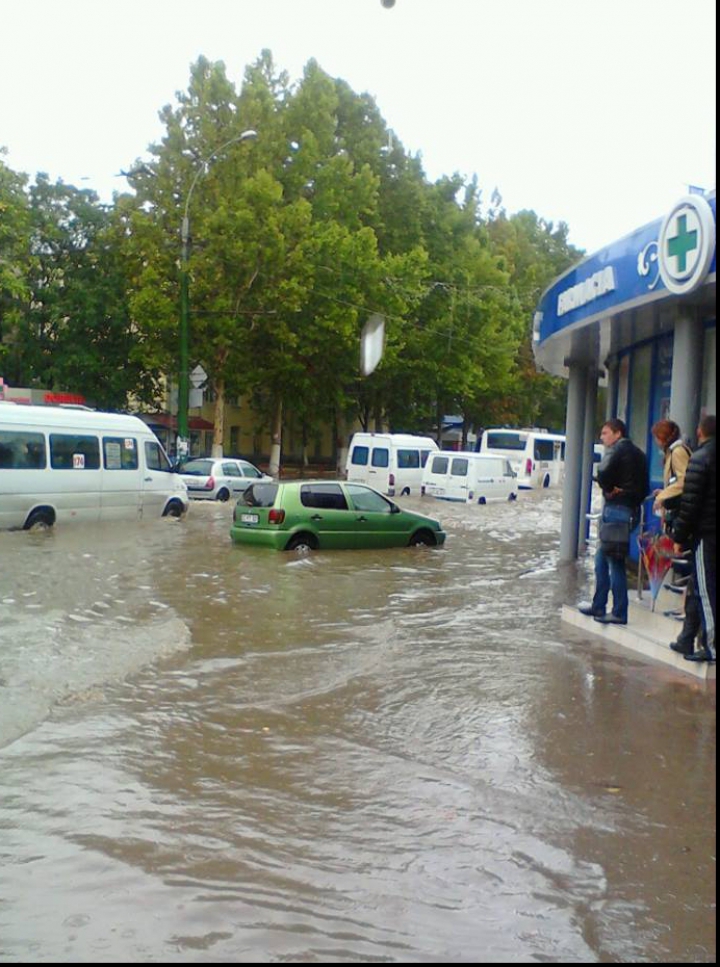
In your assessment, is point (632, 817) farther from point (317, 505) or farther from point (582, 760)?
point (317, 505)

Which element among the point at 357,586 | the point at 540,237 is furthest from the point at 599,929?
the point at 540,237

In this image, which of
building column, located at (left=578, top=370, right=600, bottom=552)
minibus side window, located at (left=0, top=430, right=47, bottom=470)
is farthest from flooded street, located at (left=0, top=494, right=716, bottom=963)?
minibus side window, located at (left=0, top=430, right=47, bottom=470)

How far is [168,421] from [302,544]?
3875 centimetres

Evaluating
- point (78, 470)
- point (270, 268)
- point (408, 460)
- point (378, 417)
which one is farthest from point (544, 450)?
point (78, 470)

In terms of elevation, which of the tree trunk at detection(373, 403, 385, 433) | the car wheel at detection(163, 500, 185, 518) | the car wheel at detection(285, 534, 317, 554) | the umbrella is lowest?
the car wheel at detection(285, 534, 317, 554)

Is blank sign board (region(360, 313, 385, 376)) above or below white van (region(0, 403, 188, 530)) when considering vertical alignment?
above

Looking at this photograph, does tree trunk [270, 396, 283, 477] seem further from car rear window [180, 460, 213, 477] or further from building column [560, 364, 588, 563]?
building column [560, 364, 588, 563]

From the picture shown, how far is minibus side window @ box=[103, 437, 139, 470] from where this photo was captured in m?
20.6

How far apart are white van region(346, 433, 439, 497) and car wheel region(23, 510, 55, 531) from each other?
645 inches

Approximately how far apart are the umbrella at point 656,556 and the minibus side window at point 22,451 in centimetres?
1270

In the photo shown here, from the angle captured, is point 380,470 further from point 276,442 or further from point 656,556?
point 656,556

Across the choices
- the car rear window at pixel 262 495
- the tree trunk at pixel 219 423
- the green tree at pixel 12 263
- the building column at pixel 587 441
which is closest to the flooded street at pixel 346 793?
the car rear window at pixel 262 495

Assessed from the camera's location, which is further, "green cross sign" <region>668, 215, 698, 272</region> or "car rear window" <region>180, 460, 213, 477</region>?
"car rear window" <region>180, 460, 213, 477</region>

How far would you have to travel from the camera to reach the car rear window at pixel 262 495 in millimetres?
16469
